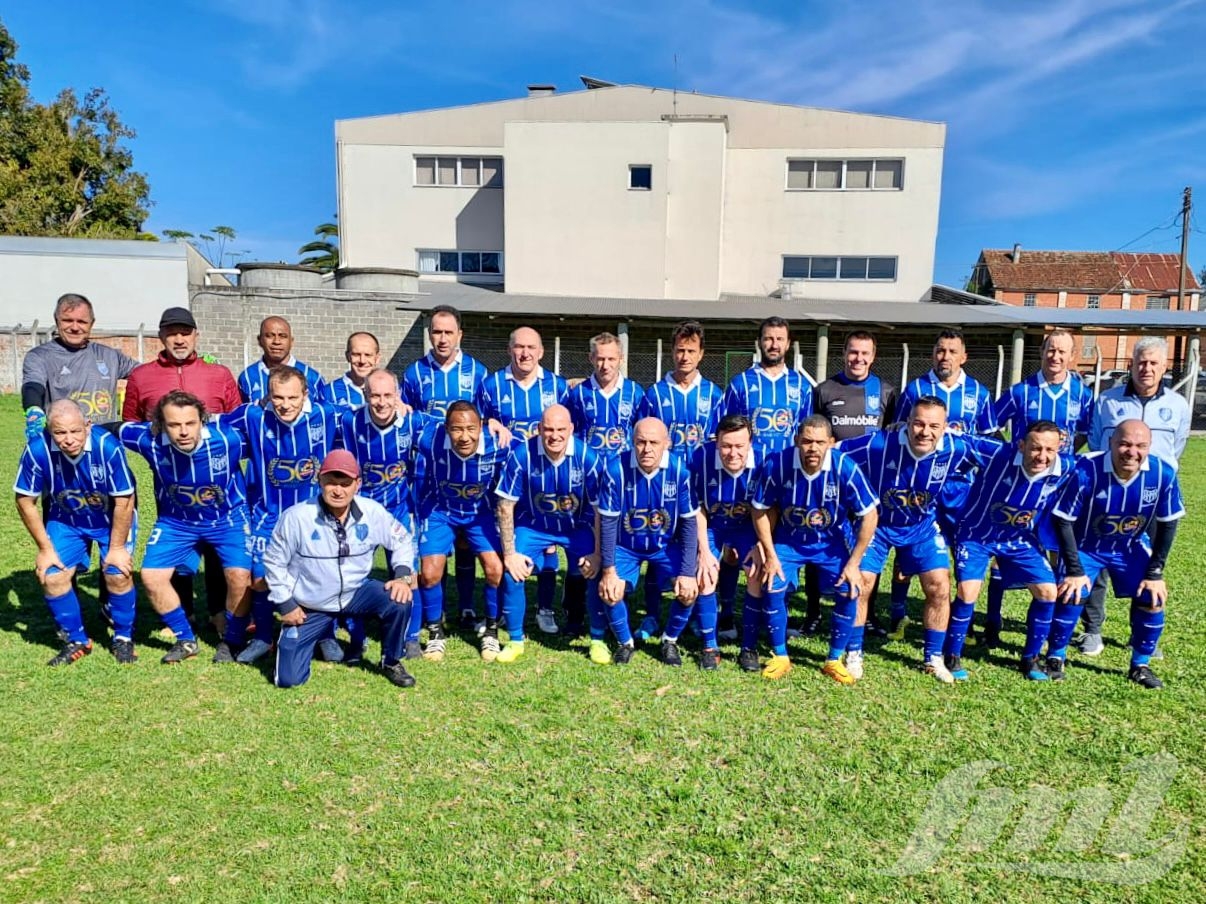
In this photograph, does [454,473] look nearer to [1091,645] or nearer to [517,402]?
[517,402]

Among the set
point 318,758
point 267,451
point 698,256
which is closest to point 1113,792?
point 318,758

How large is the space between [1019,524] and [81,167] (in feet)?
118

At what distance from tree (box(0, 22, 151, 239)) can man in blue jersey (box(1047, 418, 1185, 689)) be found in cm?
3404

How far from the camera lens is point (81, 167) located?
29562 mm

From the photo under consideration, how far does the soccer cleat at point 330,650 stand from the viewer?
4492mm

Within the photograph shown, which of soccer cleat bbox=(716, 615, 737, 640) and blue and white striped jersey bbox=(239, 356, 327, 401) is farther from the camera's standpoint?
blue and white striped jersey bbox=(239, 356, 327, 401)

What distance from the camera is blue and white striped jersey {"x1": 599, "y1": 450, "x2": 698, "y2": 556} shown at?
14.7 ft

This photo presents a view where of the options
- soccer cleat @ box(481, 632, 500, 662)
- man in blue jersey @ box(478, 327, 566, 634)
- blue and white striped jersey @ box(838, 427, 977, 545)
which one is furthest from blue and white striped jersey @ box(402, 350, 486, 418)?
blue and white striped jersey @ box(838, 427, 977, 545)

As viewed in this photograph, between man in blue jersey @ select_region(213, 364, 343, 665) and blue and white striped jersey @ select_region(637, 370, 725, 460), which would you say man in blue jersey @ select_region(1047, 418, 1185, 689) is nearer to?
blue and white striped jersey @ select_region(637, 370, 725, 460)

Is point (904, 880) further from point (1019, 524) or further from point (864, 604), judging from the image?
point (1019, 524)

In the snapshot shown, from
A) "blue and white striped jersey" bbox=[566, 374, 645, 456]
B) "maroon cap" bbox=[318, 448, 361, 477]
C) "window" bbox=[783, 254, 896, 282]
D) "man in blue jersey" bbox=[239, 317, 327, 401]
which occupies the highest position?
"window" bbox=[783, 254, 896, 282]

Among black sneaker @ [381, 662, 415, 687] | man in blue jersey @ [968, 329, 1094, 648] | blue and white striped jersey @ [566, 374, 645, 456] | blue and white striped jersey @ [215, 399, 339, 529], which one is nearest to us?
black sneaker @ [381, 662, 415, 687]

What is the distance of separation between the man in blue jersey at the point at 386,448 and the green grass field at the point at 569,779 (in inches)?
15.9

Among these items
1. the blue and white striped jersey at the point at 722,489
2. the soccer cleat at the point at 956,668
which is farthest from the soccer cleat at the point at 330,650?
the soccer cleat at the point at 956,668
